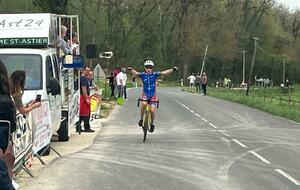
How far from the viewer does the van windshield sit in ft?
43.9

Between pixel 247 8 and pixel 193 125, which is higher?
pixel 247 8

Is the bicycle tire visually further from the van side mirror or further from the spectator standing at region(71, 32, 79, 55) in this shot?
the van side mirror

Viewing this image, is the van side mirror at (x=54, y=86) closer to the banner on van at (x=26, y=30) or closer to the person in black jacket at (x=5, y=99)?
the banner on van at (x=26, y=30)

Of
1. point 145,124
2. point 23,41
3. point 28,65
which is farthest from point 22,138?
point 145,124

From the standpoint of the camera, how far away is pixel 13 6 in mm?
69625

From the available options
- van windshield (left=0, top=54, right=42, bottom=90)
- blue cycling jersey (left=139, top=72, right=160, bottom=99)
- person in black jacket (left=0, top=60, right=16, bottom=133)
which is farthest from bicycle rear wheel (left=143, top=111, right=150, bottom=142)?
person in black jacket (left=0, top=60, right=16, bottom=133)

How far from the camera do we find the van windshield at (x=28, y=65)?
13.4 m

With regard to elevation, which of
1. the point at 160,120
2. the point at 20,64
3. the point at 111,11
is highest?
the point at 111,11

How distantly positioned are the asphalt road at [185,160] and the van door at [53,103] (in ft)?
3.21

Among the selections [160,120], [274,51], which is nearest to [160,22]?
[274,51]

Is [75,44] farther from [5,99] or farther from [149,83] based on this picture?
[5,99]

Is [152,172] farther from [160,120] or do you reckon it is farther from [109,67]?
[109,67]

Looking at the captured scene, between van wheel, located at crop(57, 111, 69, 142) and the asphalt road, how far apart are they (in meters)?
0.83

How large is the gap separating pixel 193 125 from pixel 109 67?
106 feet
